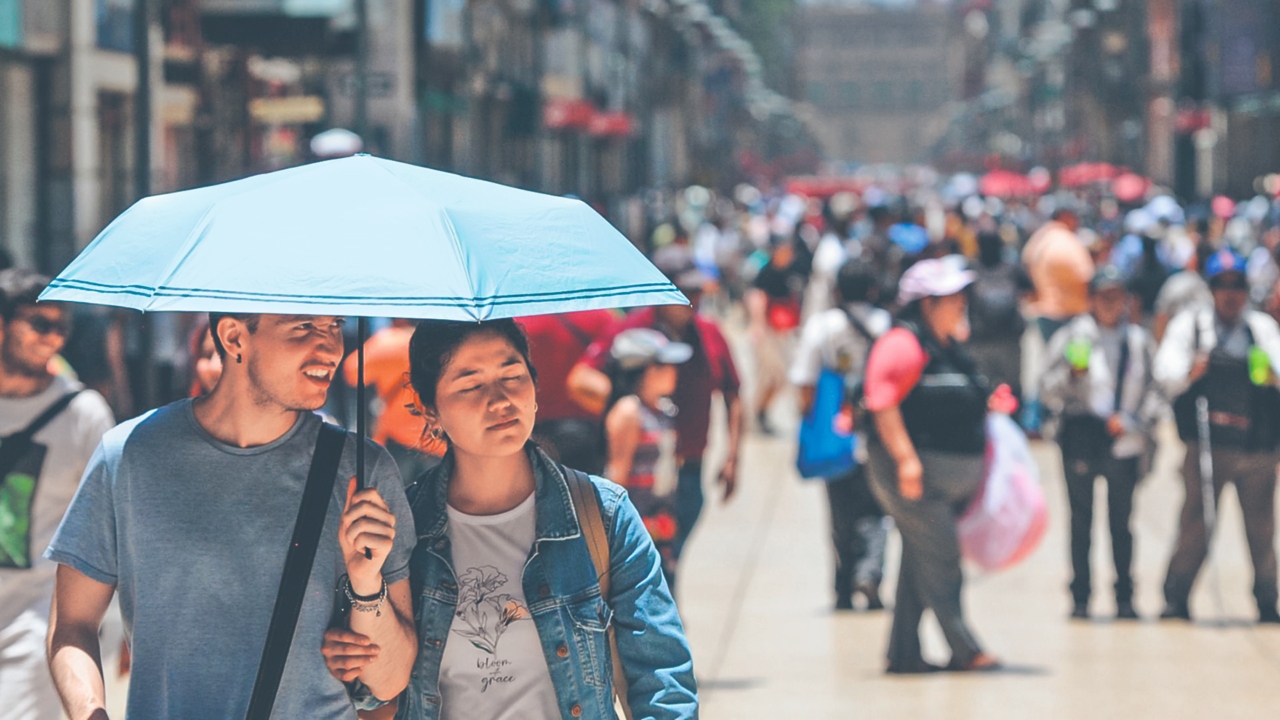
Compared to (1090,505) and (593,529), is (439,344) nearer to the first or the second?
(593,529)

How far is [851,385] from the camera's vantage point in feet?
36.5

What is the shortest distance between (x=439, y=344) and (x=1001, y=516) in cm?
544

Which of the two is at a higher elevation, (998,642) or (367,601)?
(367,601)

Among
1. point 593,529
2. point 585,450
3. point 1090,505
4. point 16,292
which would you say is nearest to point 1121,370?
point 1090,505

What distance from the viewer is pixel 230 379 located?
367 cm

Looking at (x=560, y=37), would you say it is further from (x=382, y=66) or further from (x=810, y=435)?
(x=810, y=435)

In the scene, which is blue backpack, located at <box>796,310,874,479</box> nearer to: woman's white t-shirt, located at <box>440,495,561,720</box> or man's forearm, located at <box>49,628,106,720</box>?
woman's white t-shirt, located at <box>440,495,561,720</box>

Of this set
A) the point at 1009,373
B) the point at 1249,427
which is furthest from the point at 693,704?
the point at 1009,373

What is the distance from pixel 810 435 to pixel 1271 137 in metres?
42.8

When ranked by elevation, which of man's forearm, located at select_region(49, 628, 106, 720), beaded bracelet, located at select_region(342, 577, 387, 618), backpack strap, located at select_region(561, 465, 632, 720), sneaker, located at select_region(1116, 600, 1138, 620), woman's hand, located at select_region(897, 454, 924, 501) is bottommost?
sneaker, located at select_region(1116, 600, 1138, 620)

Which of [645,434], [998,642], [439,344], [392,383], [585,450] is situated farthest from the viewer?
[998,642]

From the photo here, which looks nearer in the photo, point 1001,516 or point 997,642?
point 1001,516

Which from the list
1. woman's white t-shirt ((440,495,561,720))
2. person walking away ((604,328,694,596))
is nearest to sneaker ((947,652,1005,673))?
person walking away ((604,328,694,596))

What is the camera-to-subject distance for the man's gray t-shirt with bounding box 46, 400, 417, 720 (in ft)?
11.7
